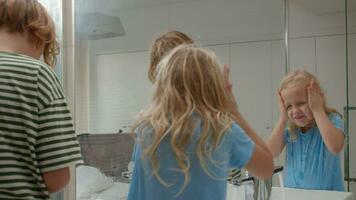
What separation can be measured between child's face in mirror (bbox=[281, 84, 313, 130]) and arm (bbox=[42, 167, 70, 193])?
0.60m

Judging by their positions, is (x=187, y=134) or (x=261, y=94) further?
(x=261, y=94)

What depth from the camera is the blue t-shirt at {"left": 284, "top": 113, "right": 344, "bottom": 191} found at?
0.91m

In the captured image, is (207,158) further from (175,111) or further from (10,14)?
(10,14)

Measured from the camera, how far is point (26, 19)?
58 cm

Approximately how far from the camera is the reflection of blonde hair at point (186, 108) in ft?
1.82

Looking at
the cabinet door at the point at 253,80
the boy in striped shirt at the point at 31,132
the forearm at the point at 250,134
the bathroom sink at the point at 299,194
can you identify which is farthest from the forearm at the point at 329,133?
the boy in striped shirt at the point at 31,132

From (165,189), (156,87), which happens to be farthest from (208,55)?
(165,189)

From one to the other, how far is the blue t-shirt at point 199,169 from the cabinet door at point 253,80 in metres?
0.57

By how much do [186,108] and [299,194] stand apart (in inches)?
20.0

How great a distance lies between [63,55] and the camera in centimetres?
95

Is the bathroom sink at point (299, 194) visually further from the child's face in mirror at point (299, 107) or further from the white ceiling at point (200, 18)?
the white ceiling at point (200, 18)

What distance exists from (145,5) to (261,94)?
45 centimetres

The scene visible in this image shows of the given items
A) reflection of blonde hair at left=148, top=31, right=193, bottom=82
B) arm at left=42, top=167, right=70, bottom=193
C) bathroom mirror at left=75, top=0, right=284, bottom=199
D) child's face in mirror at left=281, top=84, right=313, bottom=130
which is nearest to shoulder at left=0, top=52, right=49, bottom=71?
arm at left=42, top=167, right=70, bottom=193

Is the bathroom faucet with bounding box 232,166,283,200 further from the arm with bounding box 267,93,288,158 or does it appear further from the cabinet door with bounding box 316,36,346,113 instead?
the cabinet door with bounding box 316,36,346,113
